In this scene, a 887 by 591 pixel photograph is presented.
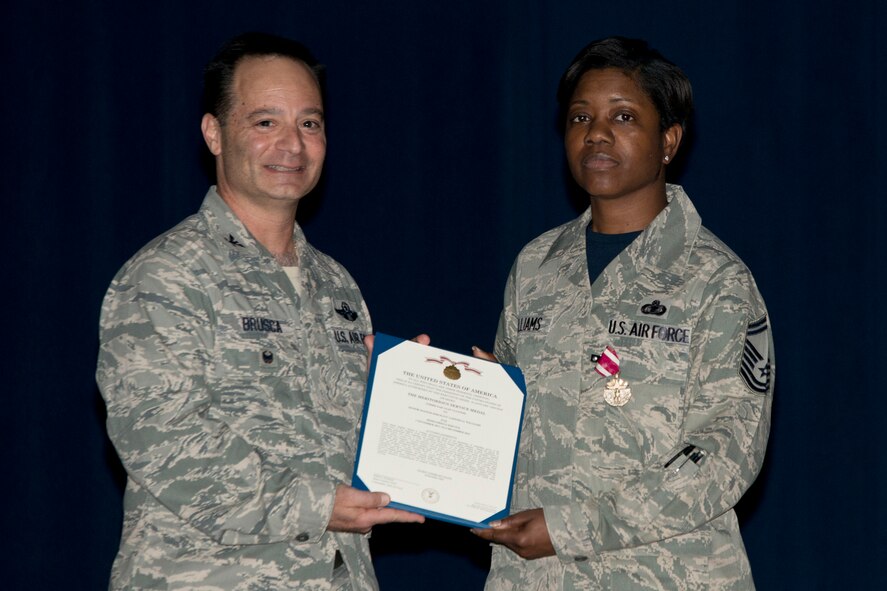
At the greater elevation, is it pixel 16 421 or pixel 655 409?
pixel 655 409

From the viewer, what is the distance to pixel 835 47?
3.93m

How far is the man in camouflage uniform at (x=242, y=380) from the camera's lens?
239 centimetres

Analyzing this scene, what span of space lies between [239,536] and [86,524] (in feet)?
7.98

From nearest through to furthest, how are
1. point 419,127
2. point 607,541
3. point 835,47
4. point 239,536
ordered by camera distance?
point 239,536, point 607,541, point 835,47, point 419,127

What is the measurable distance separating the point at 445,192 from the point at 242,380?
2.02 metres

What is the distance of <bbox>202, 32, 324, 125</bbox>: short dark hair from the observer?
2.76 m

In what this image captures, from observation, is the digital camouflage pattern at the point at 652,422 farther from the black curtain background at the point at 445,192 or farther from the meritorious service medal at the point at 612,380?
the black curtain background at the point at 445,192

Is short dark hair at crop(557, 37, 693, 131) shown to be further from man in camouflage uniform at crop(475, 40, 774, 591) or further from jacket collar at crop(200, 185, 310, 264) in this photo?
jacket collar at crop(200, 185, 310, 264)

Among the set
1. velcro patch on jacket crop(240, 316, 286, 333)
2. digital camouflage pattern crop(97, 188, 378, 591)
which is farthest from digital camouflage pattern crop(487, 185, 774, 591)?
velcro patch on jacket crop(240, 316, 286, 333)

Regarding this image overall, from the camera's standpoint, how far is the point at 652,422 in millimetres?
2684

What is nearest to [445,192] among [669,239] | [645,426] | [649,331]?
[669,239]

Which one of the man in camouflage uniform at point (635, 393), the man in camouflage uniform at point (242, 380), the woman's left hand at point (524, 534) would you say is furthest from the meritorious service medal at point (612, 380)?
the man in camouflage uniform at point (242, 380)

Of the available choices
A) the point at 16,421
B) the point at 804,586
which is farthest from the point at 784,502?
the point at 16,421

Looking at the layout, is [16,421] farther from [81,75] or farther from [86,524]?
[81,75]
